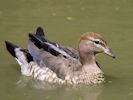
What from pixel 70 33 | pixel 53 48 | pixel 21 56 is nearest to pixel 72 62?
pixel 53 48

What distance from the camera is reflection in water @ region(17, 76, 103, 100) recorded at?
33.8 ft

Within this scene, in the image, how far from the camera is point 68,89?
34.8 feet

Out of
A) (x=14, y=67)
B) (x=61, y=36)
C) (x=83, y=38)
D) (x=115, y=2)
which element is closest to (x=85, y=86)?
(x=83, y=38)

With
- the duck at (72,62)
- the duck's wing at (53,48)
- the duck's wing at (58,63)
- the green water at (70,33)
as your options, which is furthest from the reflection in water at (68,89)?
the duck's wing at (53,48)

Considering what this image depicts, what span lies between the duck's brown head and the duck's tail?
119cm

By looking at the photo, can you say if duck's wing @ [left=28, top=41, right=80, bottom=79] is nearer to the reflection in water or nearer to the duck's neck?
the duck's neck

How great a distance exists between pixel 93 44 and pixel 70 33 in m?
2.78

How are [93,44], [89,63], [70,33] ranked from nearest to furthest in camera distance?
1. [93,44]
2. [89,63]
3. [70,33]

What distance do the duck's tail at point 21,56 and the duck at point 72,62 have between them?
0.15 metres

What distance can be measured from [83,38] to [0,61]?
1.92m

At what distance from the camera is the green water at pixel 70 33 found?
410 inches

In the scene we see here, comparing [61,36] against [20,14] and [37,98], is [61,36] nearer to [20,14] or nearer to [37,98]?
[20,14]

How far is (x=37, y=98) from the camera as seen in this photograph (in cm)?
1010

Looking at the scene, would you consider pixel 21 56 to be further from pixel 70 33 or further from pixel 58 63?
pixel 70 33
